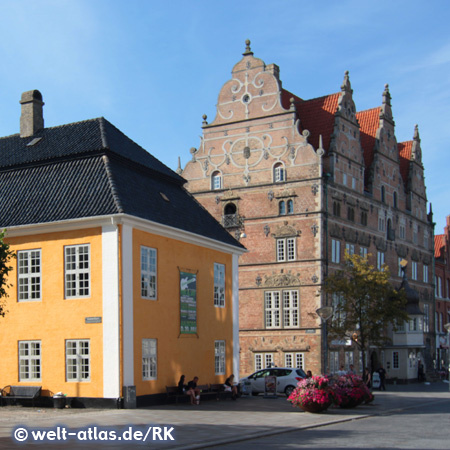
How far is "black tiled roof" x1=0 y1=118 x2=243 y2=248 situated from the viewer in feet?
91.2

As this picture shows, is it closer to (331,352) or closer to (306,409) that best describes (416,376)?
(331,352)

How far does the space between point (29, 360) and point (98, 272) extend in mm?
4300

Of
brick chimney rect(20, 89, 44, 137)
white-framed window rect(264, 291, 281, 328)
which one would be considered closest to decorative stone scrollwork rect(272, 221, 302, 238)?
white-framed window rect(264, 291, 281, 328)

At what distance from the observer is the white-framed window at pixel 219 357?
33.2m

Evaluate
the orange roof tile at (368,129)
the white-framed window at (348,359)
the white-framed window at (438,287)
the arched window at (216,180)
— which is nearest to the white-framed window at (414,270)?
the white-framed window at (438,287)

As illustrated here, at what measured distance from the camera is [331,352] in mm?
48281

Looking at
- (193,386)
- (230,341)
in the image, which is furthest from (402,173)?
(193,386)

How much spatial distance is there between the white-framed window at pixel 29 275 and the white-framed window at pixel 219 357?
8.69 m

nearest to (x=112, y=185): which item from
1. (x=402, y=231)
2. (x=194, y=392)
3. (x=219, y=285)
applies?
(x=194, y=392)

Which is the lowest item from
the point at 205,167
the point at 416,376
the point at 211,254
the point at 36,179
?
the point at 416,376

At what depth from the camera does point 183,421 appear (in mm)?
21734

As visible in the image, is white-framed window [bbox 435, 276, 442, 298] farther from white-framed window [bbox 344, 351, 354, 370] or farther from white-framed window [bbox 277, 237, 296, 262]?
white-framed window [bbox 277, 237, 296, 262]

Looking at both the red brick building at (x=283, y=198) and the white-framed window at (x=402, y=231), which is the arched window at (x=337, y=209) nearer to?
the red brick building at (x=283, y=198)

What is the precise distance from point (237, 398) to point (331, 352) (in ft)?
54.0
